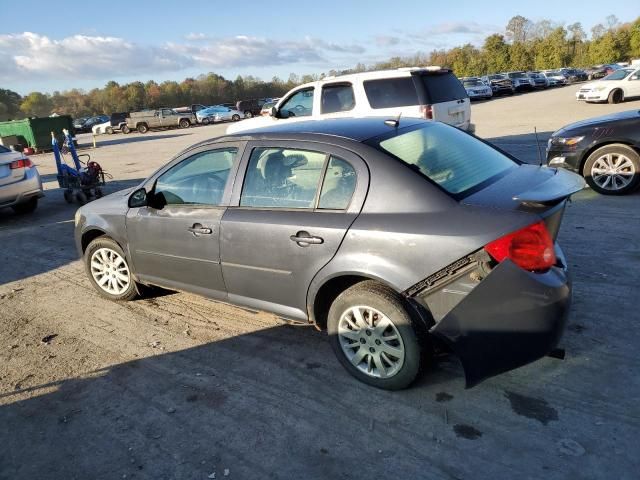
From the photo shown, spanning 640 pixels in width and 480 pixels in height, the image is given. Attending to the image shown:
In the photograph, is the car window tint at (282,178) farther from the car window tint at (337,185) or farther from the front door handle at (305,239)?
the front door handle at (305,239)

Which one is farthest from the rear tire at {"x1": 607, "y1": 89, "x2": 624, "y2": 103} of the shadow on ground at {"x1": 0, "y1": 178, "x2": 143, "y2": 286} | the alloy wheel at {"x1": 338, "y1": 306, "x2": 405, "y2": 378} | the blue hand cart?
the alloy wheel at {"x1": 338, "y1": 306, "x2": 405, "y2": 378}

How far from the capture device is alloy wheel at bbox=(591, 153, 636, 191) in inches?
268

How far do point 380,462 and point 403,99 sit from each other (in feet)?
23.7

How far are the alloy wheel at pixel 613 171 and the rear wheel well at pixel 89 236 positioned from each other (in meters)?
6.60

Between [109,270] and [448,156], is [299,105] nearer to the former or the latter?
[109,270]

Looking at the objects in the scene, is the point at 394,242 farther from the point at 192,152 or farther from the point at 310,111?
the point at 310,111

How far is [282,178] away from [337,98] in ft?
19.8

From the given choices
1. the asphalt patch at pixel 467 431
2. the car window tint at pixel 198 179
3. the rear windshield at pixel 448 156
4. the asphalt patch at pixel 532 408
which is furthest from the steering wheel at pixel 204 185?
the asphalt patch at pixel 532 408

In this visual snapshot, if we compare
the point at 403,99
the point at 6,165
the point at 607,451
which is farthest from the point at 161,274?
the point at 6,165

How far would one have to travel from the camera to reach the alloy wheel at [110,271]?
483 cm

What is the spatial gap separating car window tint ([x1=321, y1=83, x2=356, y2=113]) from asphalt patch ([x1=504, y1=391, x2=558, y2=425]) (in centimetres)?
690

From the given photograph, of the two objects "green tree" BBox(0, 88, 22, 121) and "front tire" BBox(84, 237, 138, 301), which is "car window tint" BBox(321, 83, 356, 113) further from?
"green tree" BBox(0, 88, 22, 121)

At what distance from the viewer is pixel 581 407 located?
2838mm

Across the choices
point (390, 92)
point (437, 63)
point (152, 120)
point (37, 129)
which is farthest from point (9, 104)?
point (390, 92)
